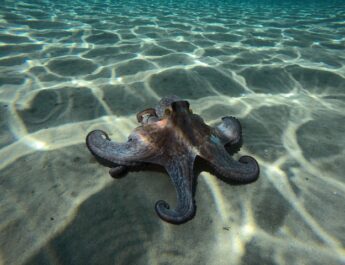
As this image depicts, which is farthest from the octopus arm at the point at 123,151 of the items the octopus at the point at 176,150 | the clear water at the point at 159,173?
the clear water at the point at 159,173

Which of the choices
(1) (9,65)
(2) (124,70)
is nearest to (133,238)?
(2) (124,70)

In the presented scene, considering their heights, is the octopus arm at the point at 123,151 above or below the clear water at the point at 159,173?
above

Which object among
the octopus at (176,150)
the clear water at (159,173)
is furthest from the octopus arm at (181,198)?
the clear water at (159,173)

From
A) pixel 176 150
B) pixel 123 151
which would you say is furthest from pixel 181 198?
pixel 123 151

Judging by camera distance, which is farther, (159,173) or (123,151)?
(159,173)

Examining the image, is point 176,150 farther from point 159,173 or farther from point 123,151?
point 123,151

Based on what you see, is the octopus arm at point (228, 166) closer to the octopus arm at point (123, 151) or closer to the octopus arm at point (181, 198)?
the octopus arm at point (181, 198)

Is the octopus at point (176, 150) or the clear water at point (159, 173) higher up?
the octopus at point (176, 150)

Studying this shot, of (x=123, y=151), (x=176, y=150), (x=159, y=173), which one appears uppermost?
(x=176, y=150)

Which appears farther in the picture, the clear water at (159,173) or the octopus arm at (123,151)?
the octopus arm at (123,151)
